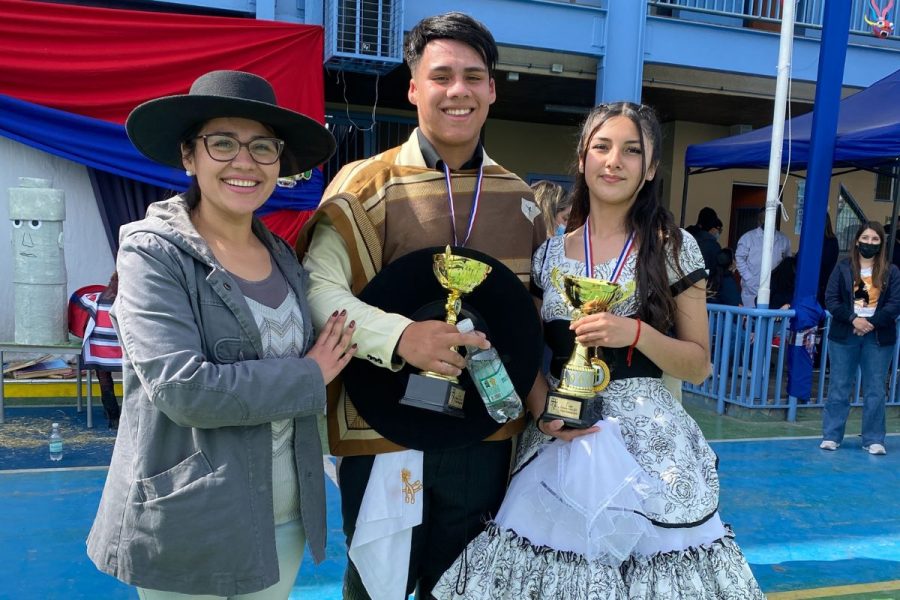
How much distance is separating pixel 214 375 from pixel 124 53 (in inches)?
233

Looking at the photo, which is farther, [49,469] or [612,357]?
[49,469]

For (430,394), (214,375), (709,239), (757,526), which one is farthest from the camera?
(709,239)

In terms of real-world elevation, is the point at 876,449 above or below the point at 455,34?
below

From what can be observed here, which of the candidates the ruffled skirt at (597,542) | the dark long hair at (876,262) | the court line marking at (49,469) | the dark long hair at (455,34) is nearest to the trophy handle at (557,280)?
the ruffled skirt at (597,542)

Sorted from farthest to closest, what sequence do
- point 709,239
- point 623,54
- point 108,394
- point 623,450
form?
point 709,239 → point 623,54 → point 108,394 → point 623,450

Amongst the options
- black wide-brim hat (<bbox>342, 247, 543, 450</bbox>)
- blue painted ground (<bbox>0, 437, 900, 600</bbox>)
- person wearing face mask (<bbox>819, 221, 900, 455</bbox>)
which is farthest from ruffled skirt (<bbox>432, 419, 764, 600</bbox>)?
person wearing face mask (<bbox>819, 221, 900, 455</bbox>)

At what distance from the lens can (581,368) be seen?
186 cm

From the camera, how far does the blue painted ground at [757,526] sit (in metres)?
3.10

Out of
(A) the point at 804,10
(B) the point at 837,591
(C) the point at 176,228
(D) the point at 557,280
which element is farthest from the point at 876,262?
(C) the point at 176,228

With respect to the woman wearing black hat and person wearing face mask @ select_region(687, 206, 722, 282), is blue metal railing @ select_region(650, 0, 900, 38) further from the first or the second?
the woman wearing black hat

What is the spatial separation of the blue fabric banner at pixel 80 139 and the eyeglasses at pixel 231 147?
17.3 feet

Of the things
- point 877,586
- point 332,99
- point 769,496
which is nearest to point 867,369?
point 769,496

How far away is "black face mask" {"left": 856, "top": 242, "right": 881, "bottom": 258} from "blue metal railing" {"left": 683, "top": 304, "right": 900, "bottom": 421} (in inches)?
38.8

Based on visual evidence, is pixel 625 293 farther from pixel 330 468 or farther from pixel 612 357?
pixel 330 468
